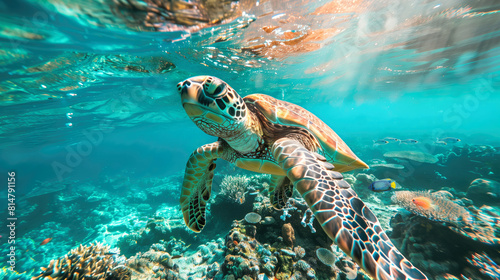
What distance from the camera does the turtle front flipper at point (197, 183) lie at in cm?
282

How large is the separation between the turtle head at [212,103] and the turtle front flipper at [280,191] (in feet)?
6.61

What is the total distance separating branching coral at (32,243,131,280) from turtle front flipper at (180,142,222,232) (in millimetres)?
1676

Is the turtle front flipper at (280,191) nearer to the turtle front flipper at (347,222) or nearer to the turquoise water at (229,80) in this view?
the turquoise water at (229,80)

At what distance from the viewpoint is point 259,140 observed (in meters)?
2.71

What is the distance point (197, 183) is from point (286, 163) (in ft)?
5.86

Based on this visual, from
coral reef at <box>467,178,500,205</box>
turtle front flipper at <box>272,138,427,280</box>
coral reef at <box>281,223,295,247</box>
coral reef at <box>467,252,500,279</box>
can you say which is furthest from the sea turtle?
coral reef at <box>467,178,500,205</box>

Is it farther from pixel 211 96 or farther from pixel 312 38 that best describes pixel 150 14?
pixel 312 38

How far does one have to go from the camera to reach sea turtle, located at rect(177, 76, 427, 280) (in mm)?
1361

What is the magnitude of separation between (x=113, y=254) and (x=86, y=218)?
31.3 feet

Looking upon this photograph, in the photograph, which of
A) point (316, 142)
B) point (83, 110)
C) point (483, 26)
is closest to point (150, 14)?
point (316, 142)

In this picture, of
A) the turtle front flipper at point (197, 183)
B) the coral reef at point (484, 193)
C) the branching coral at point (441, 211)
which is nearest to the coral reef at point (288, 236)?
the turtle front flipper at point (197, 183)

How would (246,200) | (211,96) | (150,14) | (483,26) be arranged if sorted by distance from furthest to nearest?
1. (483,26)
2. (246,200)
3. (150,14)
4. (211,96)

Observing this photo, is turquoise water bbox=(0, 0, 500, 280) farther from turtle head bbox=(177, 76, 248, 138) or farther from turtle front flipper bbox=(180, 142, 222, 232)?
turtle head bbox=(177, 76, 248, 138)

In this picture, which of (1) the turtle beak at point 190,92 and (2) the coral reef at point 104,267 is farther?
(2) the coral reef at point 104,267
